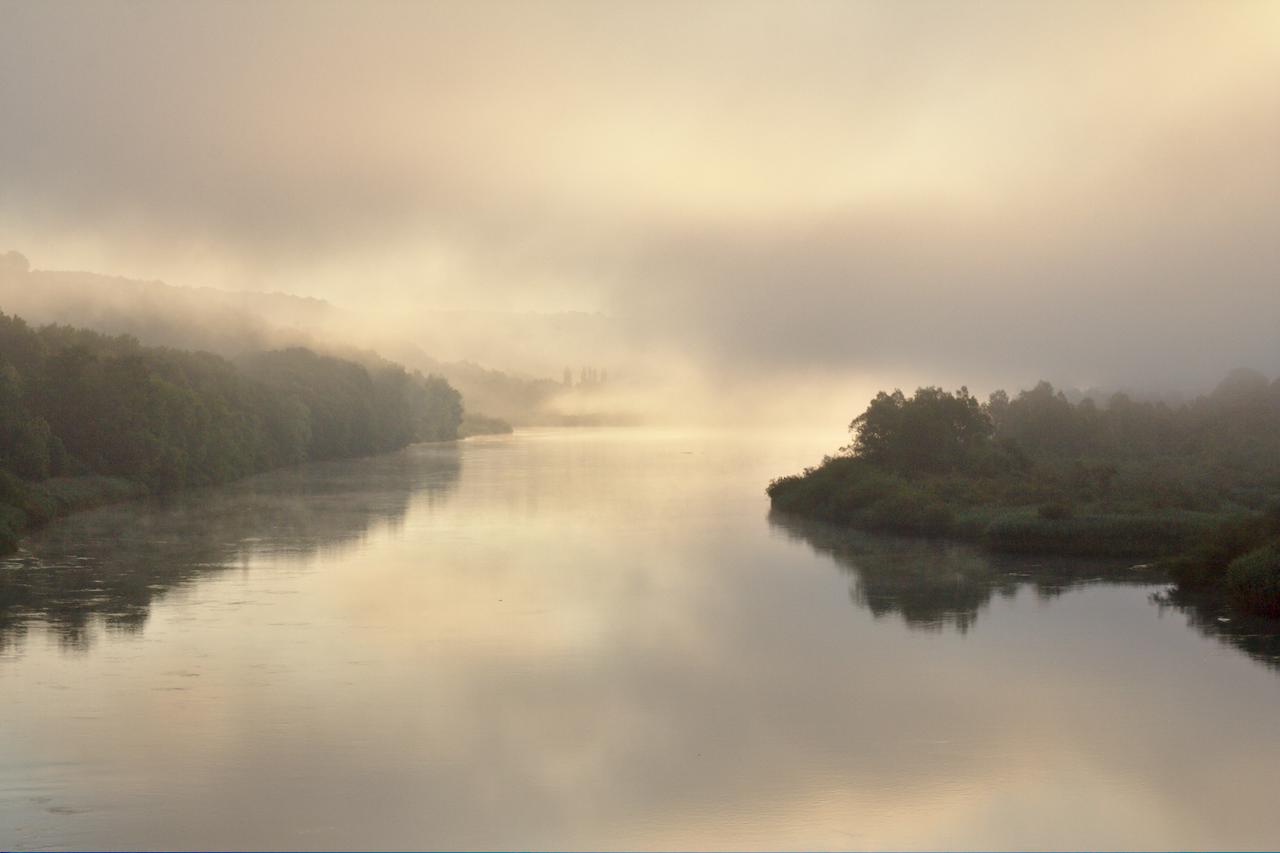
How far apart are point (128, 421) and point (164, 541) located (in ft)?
73.1

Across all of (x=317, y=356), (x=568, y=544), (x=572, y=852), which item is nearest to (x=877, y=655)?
(x=572, y=852)

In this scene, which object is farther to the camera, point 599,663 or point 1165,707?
point 599,663

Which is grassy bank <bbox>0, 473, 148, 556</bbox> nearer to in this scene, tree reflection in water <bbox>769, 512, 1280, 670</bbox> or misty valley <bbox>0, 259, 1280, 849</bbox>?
misty valley <bbox>0, 259, 1280, 849</bbox>

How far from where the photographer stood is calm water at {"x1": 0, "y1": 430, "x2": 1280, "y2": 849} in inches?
704

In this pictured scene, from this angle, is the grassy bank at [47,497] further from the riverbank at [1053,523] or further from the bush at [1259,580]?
the bush at [1259,580]

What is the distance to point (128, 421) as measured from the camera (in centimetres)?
7106

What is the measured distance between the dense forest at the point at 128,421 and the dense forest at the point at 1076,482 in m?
35.2

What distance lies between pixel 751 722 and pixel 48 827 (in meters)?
11.6

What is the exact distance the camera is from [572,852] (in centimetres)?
1645

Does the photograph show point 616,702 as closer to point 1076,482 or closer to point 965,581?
point 965,581

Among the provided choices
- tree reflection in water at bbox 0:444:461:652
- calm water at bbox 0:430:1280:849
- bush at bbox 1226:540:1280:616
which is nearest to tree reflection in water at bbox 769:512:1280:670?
calm water at bbox 0:430:1280:849

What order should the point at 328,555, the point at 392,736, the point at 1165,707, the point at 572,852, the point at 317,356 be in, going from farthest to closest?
the point at 317,356
the point at 328,555
the point at 1165,707
the point at 392,736
the point at 572,852

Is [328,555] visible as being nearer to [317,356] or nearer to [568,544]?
[568,544]

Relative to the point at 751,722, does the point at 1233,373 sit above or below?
above
